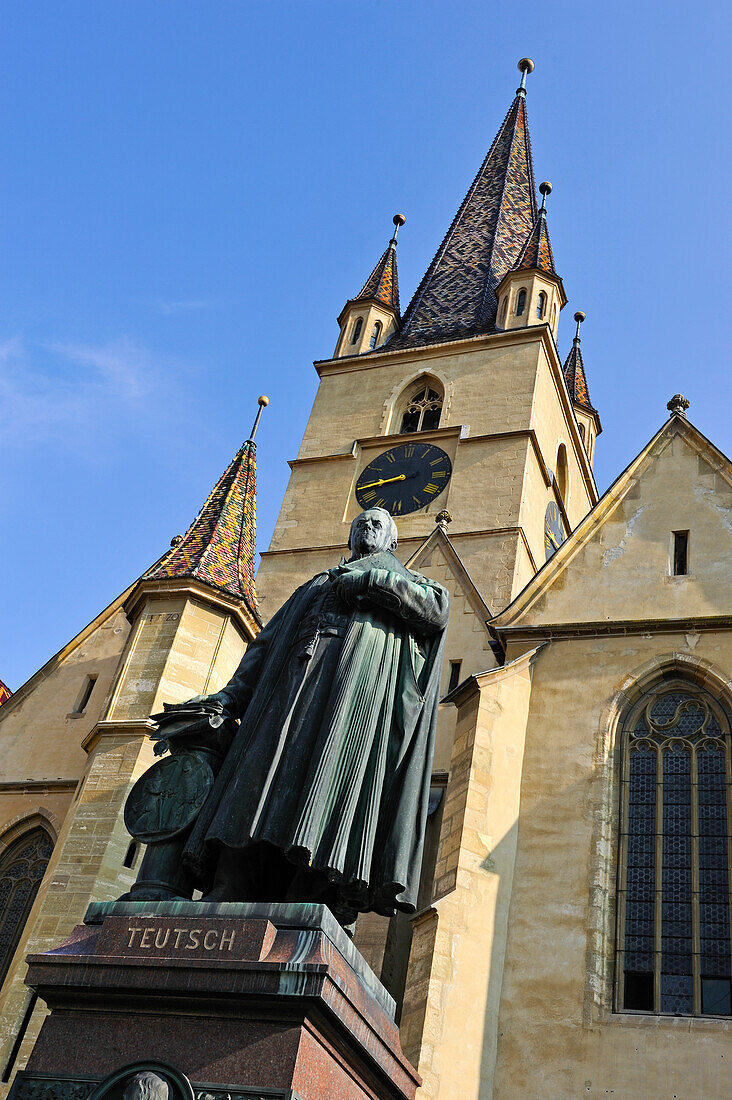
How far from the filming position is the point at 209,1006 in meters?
3.82

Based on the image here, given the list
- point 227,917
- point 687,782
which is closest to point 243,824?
point 227,917

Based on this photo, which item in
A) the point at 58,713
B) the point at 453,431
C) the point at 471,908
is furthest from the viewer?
the point at 453,431

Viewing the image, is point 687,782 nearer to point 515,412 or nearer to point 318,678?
point 318,678

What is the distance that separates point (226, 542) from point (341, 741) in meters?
13.2

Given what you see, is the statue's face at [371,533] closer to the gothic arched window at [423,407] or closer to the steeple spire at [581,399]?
the gothic arched window at [423,407]

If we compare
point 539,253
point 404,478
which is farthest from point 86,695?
point 539,253

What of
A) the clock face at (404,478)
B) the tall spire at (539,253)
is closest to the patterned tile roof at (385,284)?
the tall spire at (539,253)

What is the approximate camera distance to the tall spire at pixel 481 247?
29438 millimetres

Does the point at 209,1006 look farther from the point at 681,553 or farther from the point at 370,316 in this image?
the point at 370,316

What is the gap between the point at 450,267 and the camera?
108ft

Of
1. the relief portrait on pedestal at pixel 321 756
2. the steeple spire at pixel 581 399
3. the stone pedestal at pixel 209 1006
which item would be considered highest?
the steeple spire at pixel 581 399

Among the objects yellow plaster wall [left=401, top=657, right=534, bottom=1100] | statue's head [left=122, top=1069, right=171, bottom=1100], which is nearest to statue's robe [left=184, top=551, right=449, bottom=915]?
statue's head [left=122, top=1069, right=171, bottom=1100]

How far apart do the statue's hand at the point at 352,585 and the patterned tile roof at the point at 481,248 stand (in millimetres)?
23199

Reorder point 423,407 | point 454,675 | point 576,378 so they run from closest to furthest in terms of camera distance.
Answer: point 454,675 → point 423,407 → point 576,378
